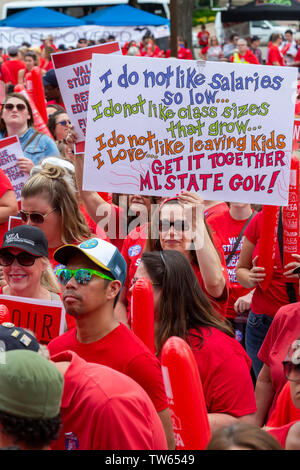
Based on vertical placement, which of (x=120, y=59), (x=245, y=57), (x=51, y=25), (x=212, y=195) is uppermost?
(x=51, y=25)

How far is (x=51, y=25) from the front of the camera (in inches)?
1041

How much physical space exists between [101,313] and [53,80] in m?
7.35

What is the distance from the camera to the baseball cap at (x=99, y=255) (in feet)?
11.2

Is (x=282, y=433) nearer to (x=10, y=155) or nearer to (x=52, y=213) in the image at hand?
(x=52, y=213)

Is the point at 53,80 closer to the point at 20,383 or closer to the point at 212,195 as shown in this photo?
the point at 212,195

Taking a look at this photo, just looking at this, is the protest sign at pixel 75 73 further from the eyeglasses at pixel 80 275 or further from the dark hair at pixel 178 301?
the eyeglasses at pixel 80 275

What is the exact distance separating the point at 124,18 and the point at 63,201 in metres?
23.8

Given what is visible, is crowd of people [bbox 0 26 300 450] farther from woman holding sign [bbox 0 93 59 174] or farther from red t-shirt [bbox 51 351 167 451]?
woman holding sign [bbox 0 93 59 174]

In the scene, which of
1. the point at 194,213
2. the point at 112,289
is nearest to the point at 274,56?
the point at 194,213

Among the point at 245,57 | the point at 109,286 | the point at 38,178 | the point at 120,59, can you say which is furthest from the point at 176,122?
the point at 245,57

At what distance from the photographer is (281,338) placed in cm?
386

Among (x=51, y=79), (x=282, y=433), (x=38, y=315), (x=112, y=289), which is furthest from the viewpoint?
(x=51, y=79)

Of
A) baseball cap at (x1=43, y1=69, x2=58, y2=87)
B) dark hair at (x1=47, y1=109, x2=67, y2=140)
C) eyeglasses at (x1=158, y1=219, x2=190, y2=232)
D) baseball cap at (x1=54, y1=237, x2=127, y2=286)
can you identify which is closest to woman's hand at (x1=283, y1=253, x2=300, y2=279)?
eyeglasses at (x1=158, y1=219, x2=190, y2=232)
